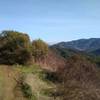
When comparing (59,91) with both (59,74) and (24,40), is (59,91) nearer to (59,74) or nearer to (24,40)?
(59,74)

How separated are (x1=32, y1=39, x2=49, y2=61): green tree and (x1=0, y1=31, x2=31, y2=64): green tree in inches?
44.5

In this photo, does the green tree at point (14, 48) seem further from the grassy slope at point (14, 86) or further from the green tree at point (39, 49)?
the grassy slope at point (14, 86)

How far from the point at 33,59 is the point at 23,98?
17.1 metres

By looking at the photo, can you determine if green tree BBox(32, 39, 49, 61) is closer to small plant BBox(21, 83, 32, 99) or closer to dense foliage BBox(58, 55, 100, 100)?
dense foliage BBox(58, 55, 100, 100)

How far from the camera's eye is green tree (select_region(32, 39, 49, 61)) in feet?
112

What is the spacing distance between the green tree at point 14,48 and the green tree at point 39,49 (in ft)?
3.71

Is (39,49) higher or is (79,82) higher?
(39,49)

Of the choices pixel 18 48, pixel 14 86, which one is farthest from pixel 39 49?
pixel 14 86

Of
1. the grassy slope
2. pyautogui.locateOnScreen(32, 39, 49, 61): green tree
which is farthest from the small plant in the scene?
pyautogui.locateOnScreen(32, 39, 49, 61): green tree

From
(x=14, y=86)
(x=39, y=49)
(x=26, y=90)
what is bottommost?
(x=26, y=90)

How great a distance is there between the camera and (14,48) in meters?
32.5

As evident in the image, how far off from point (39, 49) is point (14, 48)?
353 cm

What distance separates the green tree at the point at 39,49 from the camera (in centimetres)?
3427

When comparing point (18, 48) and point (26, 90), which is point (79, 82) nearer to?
point (26, 90)
